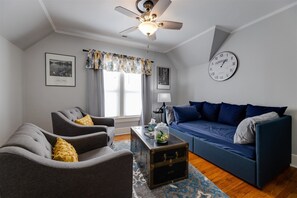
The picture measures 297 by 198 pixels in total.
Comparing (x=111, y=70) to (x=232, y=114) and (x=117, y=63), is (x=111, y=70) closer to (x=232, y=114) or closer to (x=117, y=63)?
(x=117, y=63)

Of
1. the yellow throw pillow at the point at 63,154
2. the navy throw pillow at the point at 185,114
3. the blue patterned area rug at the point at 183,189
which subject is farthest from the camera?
the navy throw pillow at the point at 185,114

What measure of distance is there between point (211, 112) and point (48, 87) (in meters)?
3.65

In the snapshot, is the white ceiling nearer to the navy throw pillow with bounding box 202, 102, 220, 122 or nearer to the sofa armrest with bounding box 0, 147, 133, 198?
the navy throw pillow with bounding box 202, 102, 220, 122

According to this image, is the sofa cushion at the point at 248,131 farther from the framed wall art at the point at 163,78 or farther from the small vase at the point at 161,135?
the framed wall art at the point at 163,78

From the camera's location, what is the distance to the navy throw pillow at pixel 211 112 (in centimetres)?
306

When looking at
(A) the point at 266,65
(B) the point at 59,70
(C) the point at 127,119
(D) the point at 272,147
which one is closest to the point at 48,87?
(B) the point at 59,70

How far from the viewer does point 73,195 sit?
96 cm

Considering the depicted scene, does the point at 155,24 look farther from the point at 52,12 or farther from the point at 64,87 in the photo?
the point at 64,87

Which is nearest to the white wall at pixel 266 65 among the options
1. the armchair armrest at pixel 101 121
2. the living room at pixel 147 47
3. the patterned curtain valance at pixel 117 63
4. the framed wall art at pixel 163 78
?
the living room at pixel 147 47

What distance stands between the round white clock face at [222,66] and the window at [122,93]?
6.49ft

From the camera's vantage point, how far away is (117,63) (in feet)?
11.7

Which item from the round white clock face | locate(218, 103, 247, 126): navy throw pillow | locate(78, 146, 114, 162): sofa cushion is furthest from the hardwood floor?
the round white clock face

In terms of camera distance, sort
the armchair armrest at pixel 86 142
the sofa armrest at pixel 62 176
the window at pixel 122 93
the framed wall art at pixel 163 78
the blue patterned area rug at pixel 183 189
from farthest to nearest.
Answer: the framed wall art at pixel 163 78
the window at pixel 122 93
the armchair armrest at pixel 86 142
the blue patterned area rug at pixel 183 189
the sofa armrest at pixel 62 176

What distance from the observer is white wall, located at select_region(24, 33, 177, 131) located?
278 cm
